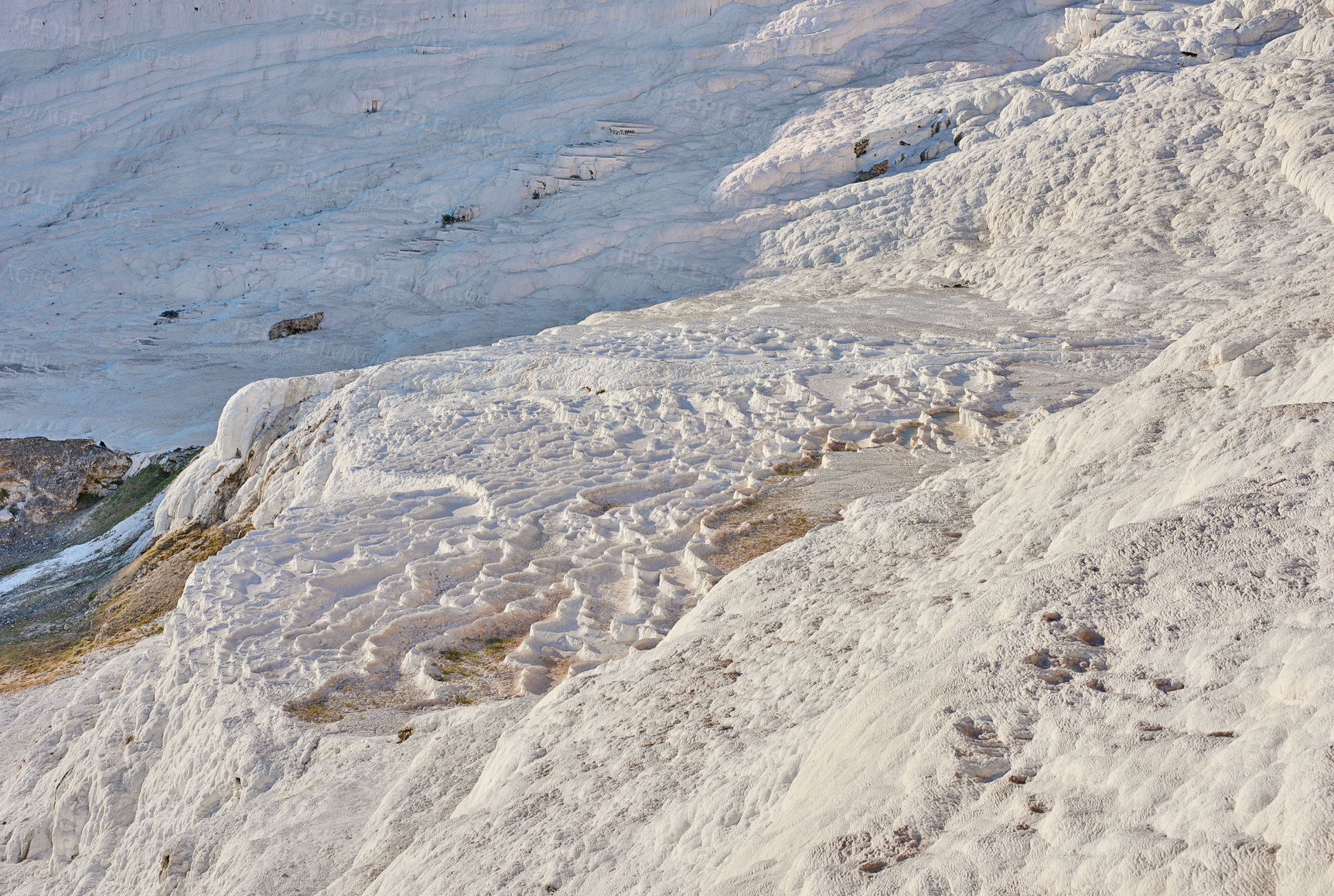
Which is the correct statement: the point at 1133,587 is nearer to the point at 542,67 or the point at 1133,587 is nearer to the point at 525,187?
the point at 525,187

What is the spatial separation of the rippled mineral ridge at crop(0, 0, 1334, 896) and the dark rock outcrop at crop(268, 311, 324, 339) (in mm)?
272

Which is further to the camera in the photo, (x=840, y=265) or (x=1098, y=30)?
(x=1098, y=30)

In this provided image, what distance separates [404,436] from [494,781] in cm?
506

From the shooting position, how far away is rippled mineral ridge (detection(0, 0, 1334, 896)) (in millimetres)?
1948

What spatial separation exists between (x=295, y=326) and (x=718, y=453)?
1085 centimetres

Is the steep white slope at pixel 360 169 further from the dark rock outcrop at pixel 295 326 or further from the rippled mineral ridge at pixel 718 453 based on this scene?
the dark rock outcrop at pixel 295 326

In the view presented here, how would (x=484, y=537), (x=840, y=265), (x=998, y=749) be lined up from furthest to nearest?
(x=840, y=265), (x=484, y=537), (x=998, y=749)

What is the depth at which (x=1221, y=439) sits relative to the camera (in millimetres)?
2820

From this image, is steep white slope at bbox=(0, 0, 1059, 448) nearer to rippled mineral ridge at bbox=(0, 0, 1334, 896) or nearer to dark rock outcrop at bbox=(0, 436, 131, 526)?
rippled mineral ridge at bbox=(0, 0, 1334, 896)

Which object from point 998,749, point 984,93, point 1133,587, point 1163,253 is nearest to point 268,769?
point 998,749

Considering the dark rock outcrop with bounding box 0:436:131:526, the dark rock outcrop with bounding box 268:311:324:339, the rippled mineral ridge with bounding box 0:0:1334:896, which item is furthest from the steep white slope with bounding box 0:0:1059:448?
the dark rock outcrop with bounding box 0:436:131:526

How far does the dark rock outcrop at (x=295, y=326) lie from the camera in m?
15.1

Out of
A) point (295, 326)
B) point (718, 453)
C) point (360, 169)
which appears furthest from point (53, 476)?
point (718, 453)

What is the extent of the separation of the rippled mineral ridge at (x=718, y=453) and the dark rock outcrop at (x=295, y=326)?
272 mm
